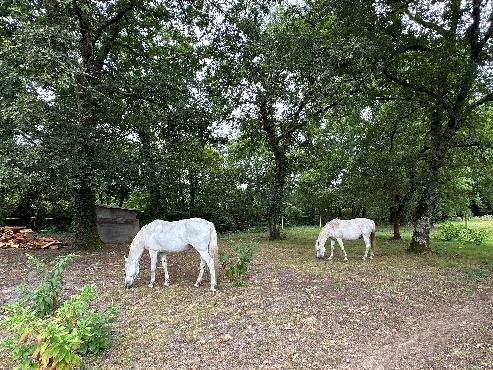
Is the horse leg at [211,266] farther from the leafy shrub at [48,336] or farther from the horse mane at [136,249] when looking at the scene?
the leafy shrub at [48,336]

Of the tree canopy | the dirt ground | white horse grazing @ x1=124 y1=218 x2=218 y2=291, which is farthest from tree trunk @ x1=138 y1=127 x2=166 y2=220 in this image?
white horse grazing @ x1=124 y1=218 x2=218 y2=291

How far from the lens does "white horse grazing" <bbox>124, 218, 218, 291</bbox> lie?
347 inches

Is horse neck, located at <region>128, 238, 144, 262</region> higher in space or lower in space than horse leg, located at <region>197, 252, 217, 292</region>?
higher

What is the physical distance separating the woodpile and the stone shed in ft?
7.79

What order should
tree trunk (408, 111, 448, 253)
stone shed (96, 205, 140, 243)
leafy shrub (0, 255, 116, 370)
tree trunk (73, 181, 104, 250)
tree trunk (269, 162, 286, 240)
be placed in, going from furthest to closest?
tree trunk (269, 162, 286, 240) < stone shed (96, 205, 140, 243) < tree trunk (73, 181, 104, 250) < tree trunk (408, 111, 448, 253) < leafy shrub (0, 255, 116, 370)

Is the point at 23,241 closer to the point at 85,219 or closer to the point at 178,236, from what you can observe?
Answer: the point at 85,219

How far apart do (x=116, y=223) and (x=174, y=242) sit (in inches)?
383

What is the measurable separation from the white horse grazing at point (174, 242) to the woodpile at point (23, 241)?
732cm

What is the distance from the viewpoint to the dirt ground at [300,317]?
5.38 m

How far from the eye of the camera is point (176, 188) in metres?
23.0

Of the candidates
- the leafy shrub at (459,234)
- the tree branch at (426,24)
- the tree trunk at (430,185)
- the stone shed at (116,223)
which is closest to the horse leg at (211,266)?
the tree trunk at (430,185)

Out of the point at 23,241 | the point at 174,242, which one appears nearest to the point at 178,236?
the point at 174,242

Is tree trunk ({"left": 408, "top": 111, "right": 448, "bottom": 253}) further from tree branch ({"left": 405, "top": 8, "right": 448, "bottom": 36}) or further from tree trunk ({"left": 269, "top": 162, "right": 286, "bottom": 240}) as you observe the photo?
tree trunk ({"left": 269, "top": 162, "right": 286, "bottom": 240})

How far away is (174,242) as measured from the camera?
8961 mm
